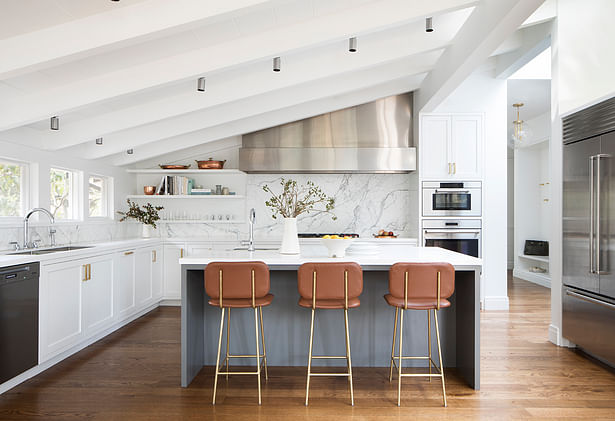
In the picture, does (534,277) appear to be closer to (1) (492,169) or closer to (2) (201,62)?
(1) (492,169)

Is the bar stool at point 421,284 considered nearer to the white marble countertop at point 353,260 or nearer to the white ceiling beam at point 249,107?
the white marble countertop at point 353,260

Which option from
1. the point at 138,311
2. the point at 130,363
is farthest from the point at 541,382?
the point at 138,311

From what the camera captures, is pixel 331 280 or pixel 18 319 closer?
pixel 331 280

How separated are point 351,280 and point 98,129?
301 cm

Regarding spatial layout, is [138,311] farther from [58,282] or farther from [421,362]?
[421,362]

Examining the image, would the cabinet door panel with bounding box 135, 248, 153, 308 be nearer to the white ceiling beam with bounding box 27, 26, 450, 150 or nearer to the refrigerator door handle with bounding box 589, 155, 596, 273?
the white ceiling beam with bounding box 27, 26, 450, 150

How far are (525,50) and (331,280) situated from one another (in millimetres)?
3694

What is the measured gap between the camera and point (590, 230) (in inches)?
138

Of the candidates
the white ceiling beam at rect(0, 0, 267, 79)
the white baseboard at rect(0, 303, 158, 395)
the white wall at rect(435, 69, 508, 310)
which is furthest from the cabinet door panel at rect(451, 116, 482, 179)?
the white baseboard at rect(0, 303, 158, 395)

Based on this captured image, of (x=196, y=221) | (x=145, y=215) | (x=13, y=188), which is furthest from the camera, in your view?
(x=196, y=221)

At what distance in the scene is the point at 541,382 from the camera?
10.4 ft

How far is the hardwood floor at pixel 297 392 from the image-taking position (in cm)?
268

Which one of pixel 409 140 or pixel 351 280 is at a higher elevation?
pixel 409 140

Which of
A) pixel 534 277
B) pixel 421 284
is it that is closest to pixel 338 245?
pixel 421 284
